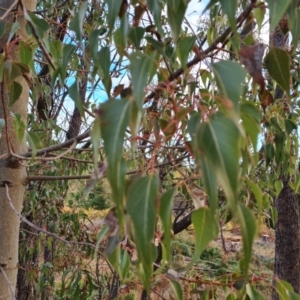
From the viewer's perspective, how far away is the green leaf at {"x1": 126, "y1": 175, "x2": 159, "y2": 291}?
13.9 inches

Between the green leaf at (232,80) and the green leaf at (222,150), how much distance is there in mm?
24

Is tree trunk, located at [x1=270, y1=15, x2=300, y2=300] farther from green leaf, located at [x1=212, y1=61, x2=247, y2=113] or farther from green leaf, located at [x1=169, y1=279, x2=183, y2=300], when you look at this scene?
green leaf, located at [x1=212, y1=61, x2=247, y2=113]

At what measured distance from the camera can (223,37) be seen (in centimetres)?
54

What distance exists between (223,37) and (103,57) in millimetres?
171

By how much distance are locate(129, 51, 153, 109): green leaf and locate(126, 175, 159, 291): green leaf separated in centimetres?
7

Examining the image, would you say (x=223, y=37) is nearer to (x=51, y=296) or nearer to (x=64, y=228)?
(x=64, y=228)

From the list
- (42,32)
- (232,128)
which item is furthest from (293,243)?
(232,128)

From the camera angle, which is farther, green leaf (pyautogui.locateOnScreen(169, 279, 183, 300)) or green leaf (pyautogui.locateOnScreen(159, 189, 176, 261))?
green leaf (pyautogui.locateOnScreen(169, 279, 183, 300))

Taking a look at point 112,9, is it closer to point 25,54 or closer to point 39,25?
point 39,25

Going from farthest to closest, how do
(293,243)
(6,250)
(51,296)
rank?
1. (293,243)
2. (51,296)
3. (6,250)

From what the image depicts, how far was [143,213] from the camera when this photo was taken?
0.36 m

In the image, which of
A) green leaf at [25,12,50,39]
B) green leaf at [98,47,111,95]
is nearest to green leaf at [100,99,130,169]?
green leaf at [98,47,111,95]

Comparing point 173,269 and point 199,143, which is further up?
point 199,143

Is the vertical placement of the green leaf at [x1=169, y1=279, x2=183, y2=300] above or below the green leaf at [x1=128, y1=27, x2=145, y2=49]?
below
